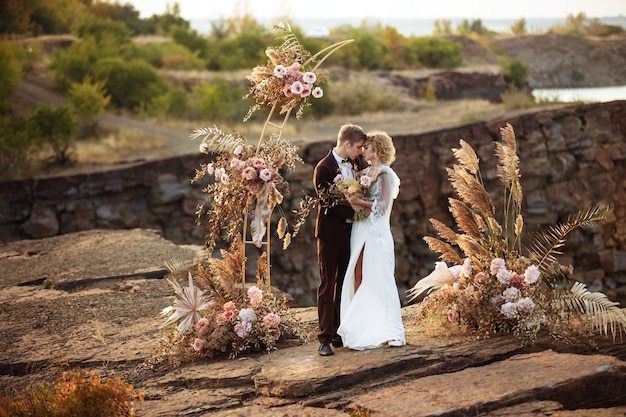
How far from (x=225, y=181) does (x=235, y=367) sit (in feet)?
5.97

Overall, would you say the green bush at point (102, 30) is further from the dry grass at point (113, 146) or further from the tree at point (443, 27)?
the tree at point (443, 27)

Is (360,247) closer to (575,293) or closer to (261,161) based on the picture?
(261,161)

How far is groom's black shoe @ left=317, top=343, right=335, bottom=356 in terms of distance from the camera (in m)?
8.32

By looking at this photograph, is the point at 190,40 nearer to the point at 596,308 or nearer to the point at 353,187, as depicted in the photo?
the point at 353,187

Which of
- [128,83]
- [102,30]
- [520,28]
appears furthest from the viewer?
[520,28]

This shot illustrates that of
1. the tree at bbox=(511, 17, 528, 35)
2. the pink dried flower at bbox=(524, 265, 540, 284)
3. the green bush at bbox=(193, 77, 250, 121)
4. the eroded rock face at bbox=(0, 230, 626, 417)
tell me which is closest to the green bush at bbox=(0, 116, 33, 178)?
the green bush at bbox=(193, 77, 250, 121)

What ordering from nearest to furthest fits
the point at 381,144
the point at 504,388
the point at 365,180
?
the point at 504,388 → the point at 365,180 → the point at 381,144

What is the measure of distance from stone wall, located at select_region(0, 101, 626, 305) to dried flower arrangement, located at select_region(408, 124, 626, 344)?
1547cm

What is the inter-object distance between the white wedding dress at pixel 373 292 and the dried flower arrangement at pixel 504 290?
29.4 inches

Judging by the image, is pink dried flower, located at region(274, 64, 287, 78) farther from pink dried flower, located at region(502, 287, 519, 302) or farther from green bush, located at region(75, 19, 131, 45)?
green bush, located at region(75, 19, 131, 45)

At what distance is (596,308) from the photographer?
852 cm

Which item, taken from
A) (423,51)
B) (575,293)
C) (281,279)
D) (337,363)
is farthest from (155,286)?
(423,51)

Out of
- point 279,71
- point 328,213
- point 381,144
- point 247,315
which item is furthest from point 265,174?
point 247,315

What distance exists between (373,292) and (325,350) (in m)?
0.71
